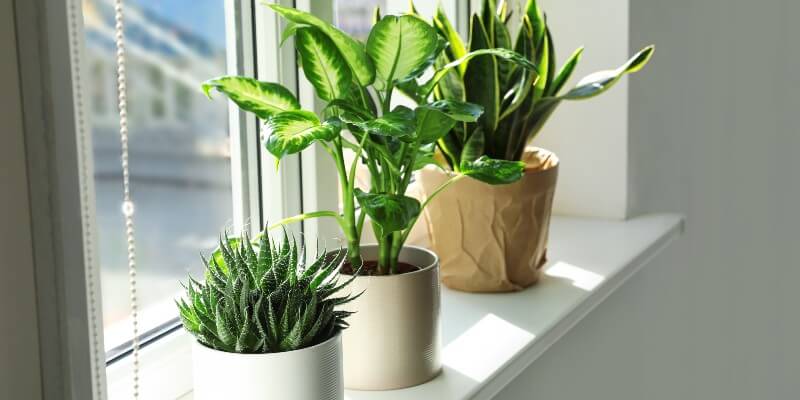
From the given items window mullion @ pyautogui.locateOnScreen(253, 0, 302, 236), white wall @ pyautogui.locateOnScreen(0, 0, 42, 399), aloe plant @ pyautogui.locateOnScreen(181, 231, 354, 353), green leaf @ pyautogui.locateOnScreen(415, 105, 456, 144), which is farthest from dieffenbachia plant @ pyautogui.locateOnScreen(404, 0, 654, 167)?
white wall @ pyautogui.locateOnScreen(0, 0, 42, 399)

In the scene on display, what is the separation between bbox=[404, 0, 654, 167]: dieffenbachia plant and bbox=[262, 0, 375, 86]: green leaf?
25 cm

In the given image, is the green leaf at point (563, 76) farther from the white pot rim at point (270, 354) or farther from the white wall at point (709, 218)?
the white pot rim at point (270, 354)

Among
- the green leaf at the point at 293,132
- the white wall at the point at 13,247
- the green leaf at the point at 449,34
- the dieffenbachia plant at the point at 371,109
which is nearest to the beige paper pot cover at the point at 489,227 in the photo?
the green leaf at the point at 449,34

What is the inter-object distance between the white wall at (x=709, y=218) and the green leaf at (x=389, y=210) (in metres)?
0.49

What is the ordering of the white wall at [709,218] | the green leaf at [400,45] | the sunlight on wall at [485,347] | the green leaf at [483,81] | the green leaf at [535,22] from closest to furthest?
the green leaf at [400,45], the sunlight on wall at [485,347], the green leaf at [483,81], the green leaf at [535,22], the white wall at [709,218]

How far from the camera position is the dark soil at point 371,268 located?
760mm

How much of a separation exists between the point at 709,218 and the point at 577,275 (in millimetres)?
710

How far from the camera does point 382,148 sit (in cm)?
74

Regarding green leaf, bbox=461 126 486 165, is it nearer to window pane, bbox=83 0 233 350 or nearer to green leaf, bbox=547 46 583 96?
green leaf, bbox=547 46 583 96

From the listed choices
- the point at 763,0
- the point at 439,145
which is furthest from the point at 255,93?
the point at 763,0

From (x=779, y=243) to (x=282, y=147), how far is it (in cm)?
164

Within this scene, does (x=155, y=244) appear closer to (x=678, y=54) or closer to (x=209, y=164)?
(x=209, y=164)

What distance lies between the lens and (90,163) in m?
0.53

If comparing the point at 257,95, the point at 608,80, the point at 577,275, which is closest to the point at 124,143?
the point at 257,95
